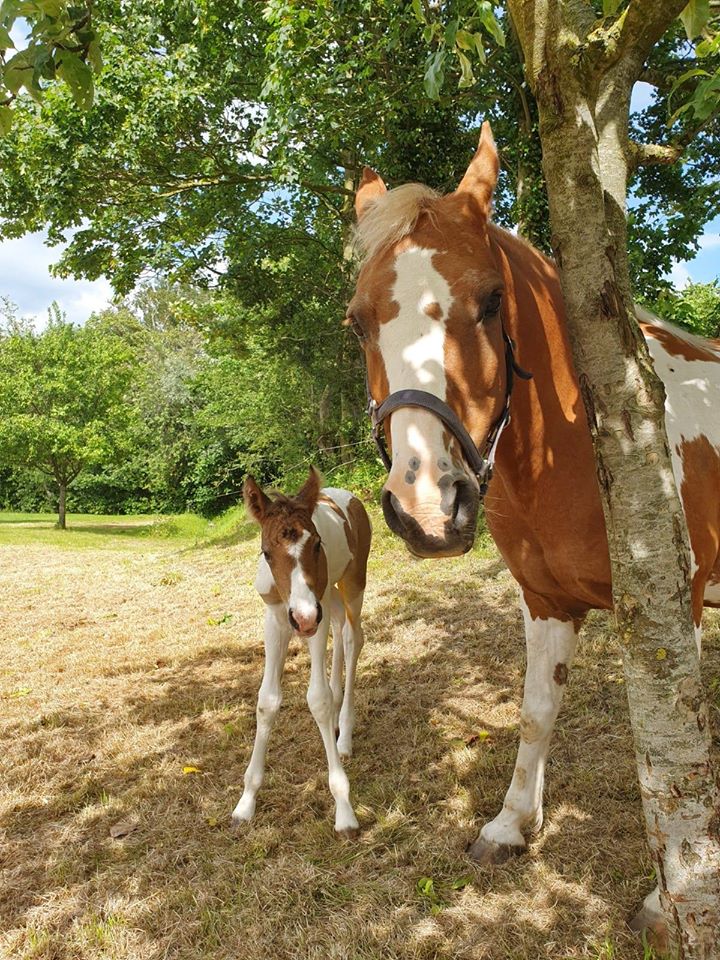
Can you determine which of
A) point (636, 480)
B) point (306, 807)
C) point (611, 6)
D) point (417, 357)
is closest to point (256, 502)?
point (306, 807)

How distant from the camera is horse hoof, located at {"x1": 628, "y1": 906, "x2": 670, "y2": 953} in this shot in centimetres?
217

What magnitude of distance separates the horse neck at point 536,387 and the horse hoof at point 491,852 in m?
1.70

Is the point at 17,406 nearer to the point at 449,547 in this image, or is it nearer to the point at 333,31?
the point at 333,31

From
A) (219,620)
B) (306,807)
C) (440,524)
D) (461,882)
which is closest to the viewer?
(440,524)

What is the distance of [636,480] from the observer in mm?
1807

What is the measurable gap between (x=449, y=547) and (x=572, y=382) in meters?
1.21

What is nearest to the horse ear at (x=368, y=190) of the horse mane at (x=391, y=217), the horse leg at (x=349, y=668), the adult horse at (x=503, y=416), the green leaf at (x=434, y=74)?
the adult horse at (x=503, y=416)

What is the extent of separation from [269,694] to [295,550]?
914 mm

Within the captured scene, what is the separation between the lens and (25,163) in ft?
33.9

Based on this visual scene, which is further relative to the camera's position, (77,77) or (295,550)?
(295,550)

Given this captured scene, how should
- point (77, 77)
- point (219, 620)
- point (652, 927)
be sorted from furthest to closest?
point (219, 620)
point (77, 77)
point (652, 927)

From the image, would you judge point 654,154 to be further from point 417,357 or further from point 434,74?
point 417,357

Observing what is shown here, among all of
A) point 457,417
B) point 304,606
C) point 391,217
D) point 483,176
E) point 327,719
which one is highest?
point 483,176

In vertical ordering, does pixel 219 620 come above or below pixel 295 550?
below
